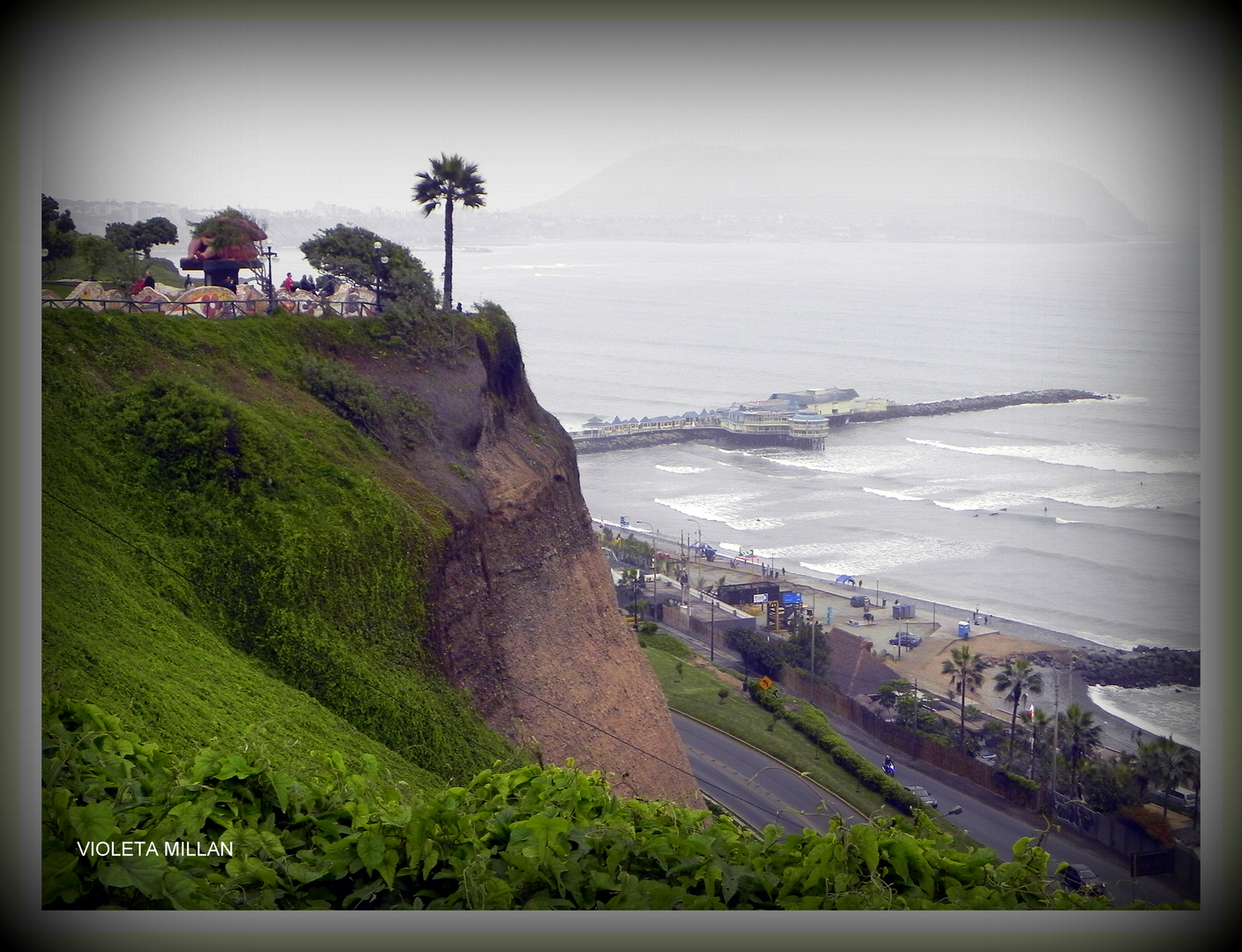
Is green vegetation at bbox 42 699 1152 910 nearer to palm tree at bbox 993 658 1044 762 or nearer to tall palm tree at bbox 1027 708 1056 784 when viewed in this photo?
tall palm tree at bbox 1027 708 1056 784

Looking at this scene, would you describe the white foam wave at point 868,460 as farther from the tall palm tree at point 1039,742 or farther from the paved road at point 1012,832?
the tall palm tree at point 1039,742

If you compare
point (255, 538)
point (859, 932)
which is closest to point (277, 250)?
point (255, 538)

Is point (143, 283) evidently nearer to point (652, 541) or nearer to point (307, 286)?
point (307, 286)

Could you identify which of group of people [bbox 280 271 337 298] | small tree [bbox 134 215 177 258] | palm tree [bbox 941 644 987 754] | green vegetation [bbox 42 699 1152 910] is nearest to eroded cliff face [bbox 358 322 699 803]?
group of people [bbox 280 271 337 298]

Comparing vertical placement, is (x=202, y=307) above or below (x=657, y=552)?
above

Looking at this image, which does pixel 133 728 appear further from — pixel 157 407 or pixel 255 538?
pixel 157 407

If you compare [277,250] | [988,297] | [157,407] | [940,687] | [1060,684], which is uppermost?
[277,250]

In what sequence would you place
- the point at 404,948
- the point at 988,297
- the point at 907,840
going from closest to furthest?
1. the point at 404,948
2. the point at 907,840
3. the point at 988,297

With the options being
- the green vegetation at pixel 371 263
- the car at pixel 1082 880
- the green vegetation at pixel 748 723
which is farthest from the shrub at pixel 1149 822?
the green vegetation at pixel 371 263
